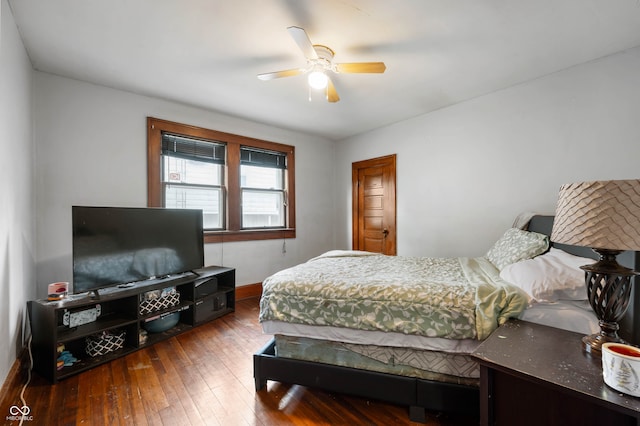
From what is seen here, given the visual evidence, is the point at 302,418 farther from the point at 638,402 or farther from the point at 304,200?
the point at 304,200

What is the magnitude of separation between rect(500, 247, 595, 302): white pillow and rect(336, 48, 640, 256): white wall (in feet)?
4.32

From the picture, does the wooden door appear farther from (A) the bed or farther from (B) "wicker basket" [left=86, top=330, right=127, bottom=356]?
(B) "wicker basket" [left=86, top=330, right=127, bottom=356]

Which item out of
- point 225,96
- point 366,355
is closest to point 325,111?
point 225,96

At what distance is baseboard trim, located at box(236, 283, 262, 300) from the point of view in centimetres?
379

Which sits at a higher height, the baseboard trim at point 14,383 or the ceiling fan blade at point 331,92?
the ceiling fan blade at point 331,92

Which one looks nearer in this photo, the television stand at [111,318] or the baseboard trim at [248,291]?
the television stand at [111,318]

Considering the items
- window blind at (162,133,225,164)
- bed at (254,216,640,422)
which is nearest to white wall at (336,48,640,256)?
bed at (254,216,640,422)

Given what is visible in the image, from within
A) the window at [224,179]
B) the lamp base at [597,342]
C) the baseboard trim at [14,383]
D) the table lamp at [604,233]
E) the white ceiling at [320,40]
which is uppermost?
the white ceiling at [320,40]

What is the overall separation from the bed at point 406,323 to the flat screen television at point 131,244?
1500mm

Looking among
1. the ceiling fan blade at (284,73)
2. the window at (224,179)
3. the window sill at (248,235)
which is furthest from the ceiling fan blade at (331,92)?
the window sill at (248,235)

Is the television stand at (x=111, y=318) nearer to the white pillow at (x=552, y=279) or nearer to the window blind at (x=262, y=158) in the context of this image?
the window blind at (x=262, y=158)

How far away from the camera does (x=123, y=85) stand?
2.81 meters

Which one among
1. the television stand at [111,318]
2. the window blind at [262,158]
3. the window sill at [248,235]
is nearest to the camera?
the television stand at [111,318]

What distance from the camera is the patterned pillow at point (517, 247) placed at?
1.99 m
